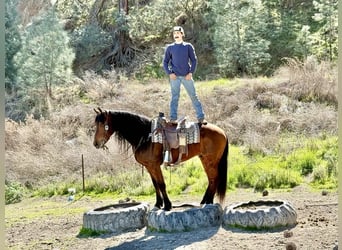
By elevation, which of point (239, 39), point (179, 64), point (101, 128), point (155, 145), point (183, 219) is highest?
point (239, 39)

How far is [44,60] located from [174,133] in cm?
233

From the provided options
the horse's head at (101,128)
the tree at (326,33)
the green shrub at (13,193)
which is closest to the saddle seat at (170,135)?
the horse's head at (101,128)

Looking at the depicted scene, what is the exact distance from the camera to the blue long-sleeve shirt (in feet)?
10.7

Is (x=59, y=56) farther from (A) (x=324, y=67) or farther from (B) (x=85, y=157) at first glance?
(A) (x=324, y=67)

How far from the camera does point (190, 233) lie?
3131 mm

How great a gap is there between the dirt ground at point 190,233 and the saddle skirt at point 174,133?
0.50m

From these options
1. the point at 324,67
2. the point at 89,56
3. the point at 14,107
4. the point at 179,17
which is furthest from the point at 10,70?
the point at 324,67

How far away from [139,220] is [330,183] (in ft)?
4.57

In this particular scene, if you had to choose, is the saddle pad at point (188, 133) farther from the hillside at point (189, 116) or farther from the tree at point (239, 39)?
the tree at point (239, 39)

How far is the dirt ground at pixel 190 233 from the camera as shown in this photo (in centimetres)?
297

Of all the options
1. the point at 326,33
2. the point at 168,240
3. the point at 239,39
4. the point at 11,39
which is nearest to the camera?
the point at 168,240

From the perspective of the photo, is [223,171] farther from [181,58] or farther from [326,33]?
[326,33]

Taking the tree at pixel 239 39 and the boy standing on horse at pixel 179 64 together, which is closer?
the boy standing on horse at pixel 179 64

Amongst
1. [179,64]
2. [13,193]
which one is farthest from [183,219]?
[13,193]
